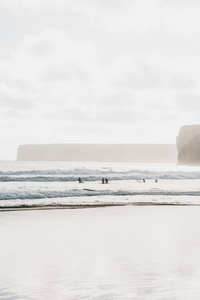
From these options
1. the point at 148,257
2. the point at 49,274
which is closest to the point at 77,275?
the point at 49,274

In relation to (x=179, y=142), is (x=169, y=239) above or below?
below

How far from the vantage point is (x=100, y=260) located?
10.6 metres

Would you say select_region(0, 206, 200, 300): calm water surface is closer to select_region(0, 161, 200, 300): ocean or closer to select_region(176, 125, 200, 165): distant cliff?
select_region(0, 161, 200, 300): ocean

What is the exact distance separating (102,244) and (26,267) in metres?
3.62

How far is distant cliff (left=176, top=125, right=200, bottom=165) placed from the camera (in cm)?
18650

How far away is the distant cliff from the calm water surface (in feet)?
563

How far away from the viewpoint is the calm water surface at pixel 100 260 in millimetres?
7719

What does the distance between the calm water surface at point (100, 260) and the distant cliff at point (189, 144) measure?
563 feet

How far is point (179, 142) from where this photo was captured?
634 feet

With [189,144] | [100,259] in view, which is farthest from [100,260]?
[189,144]

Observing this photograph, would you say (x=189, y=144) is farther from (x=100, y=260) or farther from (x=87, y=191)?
(x=100, y=260)

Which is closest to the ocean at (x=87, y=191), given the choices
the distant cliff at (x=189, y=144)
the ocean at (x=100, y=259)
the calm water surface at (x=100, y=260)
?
the ocean at (x=100, y=259)

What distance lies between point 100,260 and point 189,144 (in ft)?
595

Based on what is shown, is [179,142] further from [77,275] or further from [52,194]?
[77,275]
